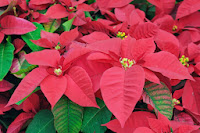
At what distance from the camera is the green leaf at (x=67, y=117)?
55cm

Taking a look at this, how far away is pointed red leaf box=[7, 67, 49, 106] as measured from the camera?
496 millimetres

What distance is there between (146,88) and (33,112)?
1.26 ft

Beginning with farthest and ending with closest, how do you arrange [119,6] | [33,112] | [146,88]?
[119,6], [33,112], [146,88]

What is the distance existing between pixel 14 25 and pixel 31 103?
261mm

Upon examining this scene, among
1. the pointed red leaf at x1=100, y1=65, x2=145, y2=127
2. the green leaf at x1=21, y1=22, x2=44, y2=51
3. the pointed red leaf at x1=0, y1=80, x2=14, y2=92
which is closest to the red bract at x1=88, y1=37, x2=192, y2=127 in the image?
the pointed red leaf at x1=100, y1=65, x2=145, y2=127

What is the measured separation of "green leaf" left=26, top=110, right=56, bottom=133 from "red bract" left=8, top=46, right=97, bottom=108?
15cm

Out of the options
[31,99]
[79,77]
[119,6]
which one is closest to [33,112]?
Answer: [31,99]

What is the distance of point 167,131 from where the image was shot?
1.71 feet

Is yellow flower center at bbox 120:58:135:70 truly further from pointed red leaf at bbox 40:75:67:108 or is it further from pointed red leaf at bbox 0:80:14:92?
pointed red leaf at bbox 0:80:14:92

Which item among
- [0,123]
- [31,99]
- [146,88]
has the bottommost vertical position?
[0,123]

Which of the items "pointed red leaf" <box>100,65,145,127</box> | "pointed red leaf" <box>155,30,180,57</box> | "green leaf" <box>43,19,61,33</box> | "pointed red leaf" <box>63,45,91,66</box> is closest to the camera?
"pointed red leaf" <box>100,65,145,127</box>

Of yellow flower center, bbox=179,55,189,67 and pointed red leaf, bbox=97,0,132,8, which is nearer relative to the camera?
yellow flower center, bbox=179,55,189,67

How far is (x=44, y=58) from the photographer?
0.55 m

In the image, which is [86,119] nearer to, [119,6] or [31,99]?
[31,99]
